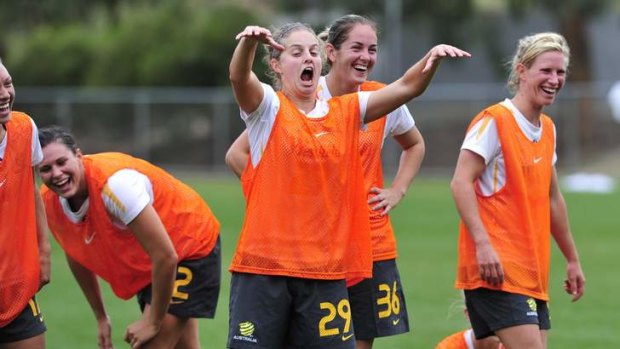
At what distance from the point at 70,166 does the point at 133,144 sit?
26945 mm

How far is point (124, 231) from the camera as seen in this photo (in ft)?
21.8

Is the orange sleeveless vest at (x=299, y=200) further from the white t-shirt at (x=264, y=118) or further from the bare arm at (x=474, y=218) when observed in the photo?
the bare arm at (x=474, y=218)

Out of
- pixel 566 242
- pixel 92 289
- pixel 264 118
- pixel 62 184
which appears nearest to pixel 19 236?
pixel 62 184

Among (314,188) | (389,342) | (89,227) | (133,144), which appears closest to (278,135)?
(314,188)

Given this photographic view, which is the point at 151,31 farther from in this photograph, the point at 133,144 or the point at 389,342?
the point at 389,342

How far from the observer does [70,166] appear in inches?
246

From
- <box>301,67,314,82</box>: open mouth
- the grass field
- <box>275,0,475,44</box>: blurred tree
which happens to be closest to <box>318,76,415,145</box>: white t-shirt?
<box>301,67,314,82</box>: open mouth

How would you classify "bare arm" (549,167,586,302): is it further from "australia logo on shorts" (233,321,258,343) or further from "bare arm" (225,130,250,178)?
"australia logo on shorts" (233,321,258,343)

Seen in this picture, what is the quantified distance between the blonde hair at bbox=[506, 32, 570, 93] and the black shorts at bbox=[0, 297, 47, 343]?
2784 millimetres

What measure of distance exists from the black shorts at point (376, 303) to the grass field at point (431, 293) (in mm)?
2528

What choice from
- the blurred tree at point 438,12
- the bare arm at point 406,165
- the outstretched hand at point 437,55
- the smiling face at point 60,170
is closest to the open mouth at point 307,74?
the outstretched hand at point 437,55

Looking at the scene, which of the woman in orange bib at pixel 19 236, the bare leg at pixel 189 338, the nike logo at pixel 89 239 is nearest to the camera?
the woman in orange bib at pixel 19 236

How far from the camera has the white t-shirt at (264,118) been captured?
18.9ft

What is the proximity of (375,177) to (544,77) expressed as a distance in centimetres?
106
